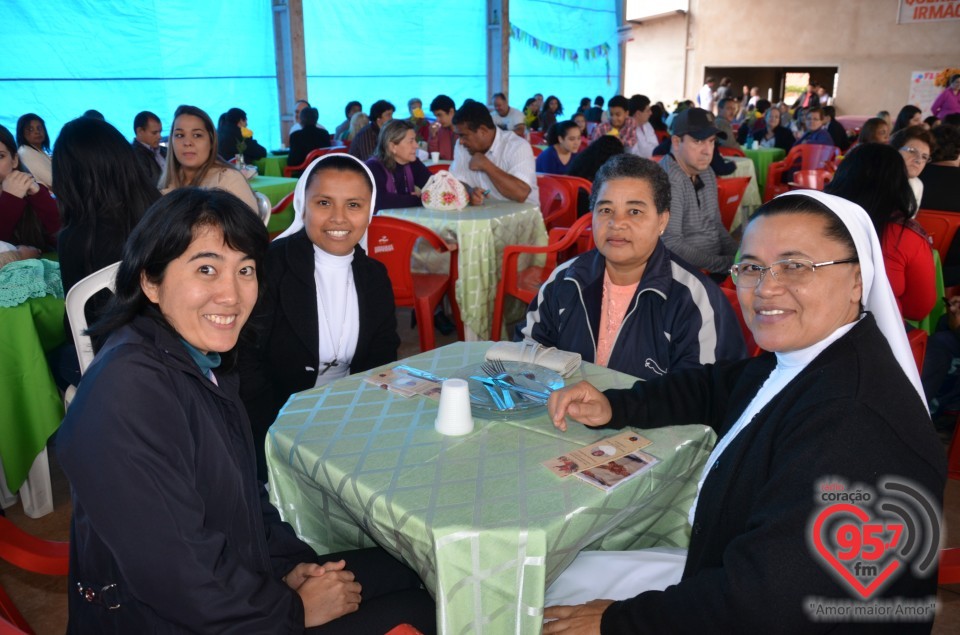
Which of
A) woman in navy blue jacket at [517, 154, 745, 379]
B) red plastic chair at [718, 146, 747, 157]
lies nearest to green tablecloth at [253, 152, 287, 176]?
red plastic chair at [718, 146, 747, 157]

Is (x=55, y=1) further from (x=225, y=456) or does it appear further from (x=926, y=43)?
(x=926, y=43)

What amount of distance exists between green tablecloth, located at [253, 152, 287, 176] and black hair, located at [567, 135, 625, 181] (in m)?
4.20

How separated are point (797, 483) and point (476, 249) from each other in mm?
3130

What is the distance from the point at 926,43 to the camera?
51.6 feet

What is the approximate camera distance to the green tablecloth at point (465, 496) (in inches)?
46.3

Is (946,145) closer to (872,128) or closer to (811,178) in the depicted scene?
(872,128)

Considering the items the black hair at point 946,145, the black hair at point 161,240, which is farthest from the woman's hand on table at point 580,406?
the black hair at point 946,145

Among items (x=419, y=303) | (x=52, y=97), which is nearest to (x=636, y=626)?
(x=419, y=303)

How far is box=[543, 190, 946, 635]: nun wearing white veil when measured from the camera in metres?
1.02

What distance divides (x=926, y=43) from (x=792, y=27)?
3.10 m

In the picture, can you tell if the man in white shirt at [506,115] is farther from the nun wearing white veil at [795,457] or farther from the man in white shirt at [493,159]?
the nun wearing white veil at [795,457]

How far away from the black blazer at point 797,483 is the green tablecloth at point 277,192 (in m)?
4.65

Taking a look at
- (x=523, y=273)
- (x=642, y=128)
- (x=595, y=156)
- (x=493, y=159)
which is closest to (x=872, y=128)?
(x=595, y=156)

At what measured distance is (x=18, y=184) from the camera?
3.46 meters
